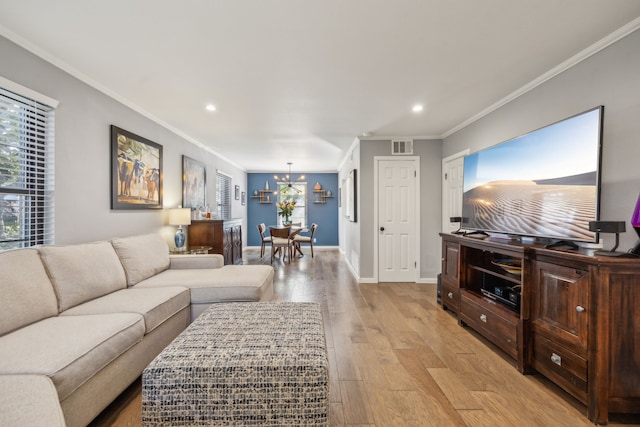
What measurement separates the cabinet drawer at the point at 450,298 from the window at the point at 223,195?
191 inches

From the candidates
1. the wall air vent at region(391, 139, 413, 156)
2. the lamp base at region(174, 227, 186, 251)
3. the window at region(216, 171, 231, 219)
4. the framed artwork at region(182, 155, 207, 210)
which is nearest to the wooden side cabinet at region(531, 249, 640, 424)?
the wall air vent at region(391, 139, 413, 156)

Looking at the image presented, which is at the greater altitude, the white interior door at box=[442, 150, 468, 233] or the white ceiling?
the white ceiling

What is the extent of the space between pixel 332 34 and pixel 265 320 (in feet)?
6.59

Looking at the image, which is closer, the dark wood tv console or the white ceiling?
the dark wood tv console

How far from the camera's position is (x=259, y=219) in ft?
29.8

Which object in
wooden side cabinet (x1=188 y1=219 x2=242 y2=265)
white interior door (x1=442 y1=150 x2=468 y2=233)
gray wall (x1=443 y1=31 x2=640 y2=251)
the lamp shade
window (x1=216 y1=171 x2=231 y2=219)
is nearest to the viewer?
gray wall (x1=443 y1=31 x2=640 y2=251)

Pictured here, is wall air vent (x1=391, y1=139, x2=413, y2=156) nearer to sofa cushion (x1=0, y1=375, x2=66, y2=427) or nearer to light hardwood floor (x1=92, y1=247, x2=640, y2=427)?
light hardwood floor (x1=92, y1=247, x2=640, y2=427)

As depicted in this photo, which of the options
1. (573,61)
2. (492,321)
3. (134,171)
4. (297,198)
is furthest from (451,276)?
(297,198)

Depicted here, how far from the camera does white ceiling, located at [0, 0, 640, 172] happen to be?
1815mm

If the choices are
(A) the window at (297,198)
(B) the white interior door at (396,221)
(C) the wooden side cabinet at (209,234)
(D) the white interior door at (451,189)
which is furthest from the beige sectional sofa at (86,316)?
(A) the window at (297,198)

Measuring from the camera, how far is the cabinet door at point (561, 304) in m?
1.72

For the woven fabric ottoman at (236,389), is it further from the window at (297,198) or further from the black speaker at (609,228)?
the window at (297,198)

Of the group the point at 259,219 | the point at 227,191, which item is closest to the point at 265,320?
the point at 227,191

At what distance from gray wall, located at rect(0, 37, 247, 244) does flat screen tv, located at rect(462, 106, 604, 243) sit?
12.8 ft
